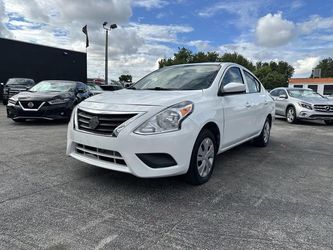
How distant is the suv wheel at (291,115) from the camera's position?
1178cm

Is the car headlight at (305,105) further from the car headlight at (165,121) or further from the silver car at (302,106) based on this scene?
the car headlight at (165,121)

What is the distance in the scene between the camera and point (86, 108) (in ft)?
12.6

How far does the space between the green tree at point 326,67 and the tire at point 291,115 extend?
3927 inches

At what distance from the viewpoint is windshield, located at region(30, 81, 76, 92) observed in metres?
9.73

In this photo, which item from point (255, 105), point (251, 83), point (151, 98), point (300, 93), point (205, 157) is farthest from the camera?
point (300, 93)

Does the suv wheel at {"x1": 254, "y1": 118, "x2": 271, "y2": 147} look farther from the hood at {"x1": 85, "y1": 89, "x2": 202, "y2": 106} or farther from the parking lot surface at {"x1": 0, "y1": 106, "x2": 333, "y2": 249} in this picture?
the hood at {"x1": 85, "y1": 89, "x2": 202, "y2": 106}

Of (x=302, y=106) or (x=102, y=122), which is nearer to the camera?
(x=102, y=122)

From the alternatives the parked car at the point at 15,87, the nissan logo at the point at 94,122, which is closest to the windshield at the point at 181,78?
the nissan logo at the point at 94,122

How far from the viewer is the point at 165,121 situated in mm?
3354

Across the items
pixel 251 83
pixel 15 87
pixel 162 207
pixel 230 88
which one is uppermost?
pixel 251 83

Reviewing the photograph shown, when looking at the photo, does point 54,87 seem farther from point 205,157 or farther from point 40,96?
point 205,157

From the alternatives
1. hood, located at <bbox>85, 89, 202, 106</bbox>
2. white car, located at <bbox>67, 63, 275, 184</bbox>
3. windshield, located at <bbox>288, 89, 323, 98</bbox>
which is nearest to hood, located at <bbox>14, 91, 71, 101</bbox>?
white car, located at <bbox>67, 63, 275, 184</bbox>

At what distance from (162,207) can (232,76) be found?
2677mm

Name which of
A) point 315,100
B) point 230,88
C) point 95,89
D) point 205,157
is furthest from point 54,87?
point 315,100
